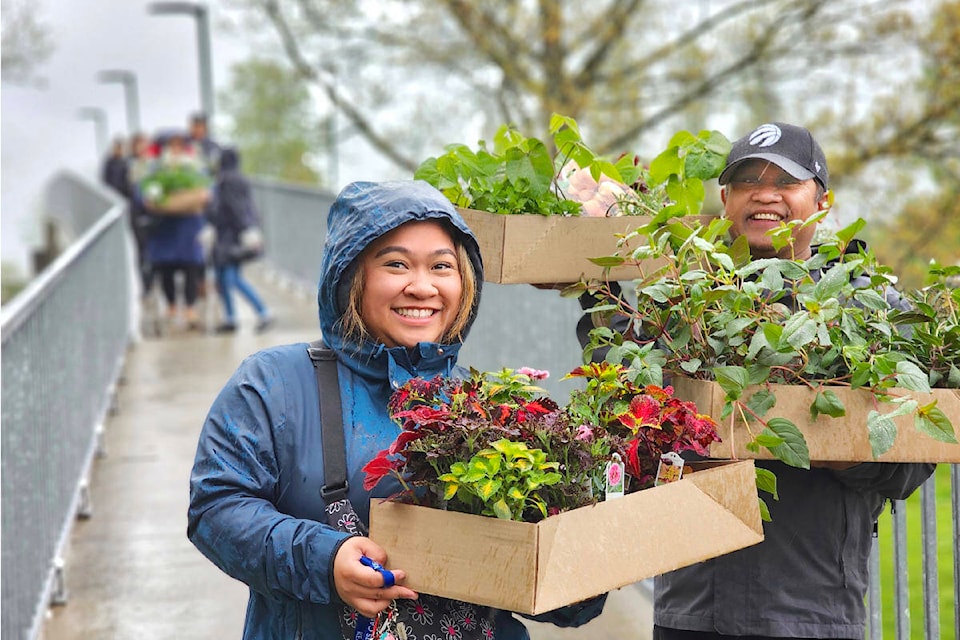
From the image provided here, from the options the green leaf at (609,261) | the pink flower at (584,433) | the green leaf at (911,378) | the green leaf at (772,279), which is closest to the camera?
the pink flower at (584,433)

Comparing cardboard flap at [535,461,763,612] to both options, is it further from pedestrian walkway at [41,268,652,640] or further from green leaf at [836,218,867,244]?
pedestrian walkway at [41,268,652,640]

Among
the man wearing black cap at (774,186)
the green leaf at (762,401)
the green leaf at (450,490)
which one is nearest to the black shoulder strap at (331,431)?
the green leaf at (450,490)

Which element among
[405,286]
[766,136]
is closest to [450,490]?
[405,286]

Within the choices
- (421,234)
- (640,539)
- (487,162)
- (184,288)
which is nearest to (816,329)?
(640,539)

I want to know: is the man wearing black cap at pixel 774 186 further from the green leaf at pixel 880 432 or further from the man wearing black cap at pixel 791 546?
the green leaf at pixel 880 432

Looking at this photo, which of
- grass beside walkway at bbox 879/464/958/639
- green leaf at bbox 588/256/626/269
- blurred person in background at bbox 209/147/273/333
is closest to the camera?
green leaf at bbox 588/256/626/269

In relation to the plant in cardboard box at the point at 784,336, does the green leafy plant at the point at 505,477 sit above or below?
below

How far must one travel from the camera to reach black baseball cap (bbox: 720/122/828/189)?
10.0ft

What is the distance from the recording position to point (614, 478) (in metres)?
2.31

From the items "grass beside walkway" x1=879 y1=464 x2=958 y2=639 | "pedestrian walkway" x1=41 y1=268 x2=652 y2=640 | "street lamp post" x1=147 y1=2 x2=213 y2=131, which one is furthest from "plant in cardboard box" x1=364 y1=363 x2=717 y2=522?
"street lamp post" x1=147 y1=2 x2=213 y2=131

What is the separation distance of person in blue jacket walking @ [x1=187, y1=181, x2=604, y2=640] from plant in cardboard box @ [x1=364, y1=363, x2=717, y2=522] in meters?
0.15

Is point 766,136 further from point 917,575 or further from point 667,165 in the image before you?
point 917,575

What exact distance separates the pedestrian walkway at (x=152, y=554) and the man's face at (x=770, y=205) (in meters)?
2.60

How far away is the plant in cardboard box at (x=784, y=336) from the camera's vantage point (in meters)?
2.55
